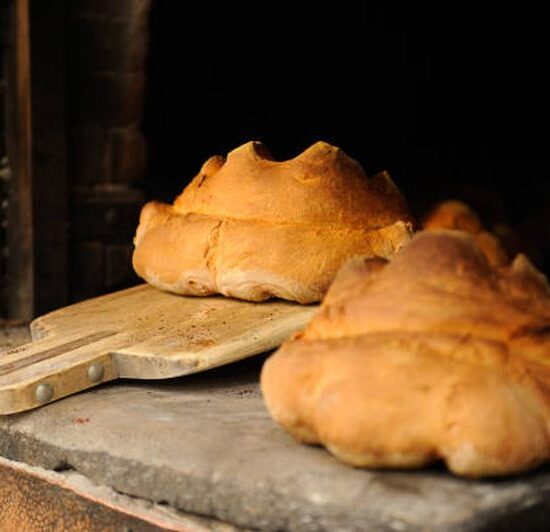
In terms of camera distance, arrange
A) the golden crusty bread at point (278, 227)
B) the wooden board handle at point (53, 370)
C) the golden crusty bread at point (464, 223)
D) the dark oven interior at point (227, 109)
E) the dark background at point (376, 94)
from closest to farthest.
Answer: the wooden board handle at point (53, 370)
the golden crusty bread at point (278, 227)
the dark oven interior at point (227, 109)
the dark background at point (376, 94)
the golden crusty bread at point (464, 223)

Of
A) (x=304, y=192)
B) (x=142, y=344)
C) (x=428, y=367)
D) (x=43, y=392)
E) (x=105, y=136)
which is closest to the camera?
(x=428, y=367)

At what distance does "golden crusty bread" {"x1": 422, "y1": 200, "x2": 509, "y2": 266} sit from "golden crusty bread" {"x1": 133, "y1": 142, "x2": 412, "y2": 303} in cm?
149

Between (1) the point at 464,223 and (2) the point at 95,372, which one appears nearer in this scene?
(2) the point at 95,372

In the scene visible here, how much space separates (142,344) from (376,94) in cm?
207

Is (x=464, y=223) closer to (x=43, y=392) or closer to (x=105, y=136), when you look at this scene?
(x=105, y=136)

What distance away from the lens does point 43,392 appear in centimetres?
179

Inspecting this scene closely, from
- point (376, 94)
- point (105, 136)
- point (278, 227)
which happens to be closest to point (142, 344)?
point (278, 227)

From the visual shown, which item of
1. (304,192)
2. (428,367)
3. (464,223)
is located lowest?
(464,223)

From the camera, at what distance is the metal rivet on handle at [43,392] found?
1780mm

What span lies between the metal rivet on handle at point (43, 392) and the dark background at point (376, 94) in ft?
4.77

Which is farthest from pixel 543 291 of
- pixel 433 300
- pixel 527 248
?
pixel 527 248

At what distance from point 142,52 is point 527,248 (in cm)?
160

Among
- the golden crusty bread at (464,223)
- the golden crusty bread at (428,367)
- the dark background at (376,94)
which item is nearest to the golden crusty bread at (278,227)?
the golden crusty bread at (428,367)

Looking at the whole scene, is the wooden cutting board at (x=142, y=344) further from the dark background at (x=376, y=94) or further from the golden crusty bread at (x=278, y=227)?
the dark background at (x=376, y=94)
